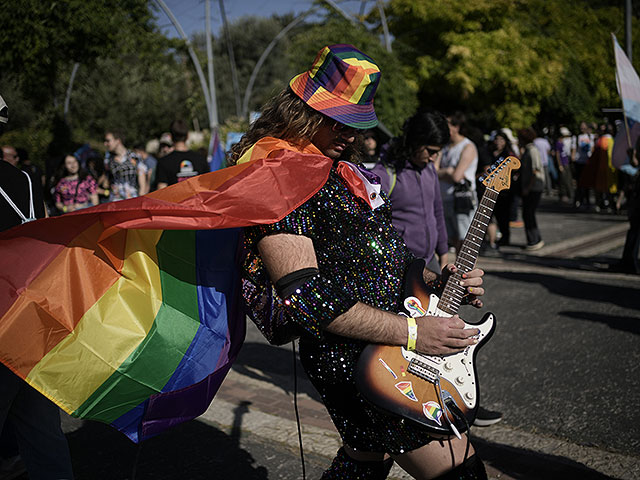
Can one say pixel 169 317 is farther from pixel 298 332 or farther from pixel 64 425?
pixel 64 425

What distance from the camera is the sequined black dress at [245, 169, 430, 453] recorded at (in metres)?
1.84

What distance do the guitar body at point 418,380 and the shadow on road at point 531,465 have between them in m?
1.40

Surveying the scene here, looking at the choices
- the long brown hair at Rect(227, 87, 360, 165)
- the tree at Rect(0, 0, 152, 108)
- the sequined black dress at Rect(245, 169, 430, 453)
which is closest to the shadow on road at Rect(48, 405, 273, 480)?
the sequined black dress at Rect(245, 169, 430, 453)

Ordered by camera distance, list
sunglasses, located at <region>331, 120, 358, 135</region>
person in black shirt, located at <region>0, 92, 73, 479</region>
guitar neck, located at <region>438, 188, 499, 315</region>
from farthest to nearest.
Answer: person in black shirt, located at <region>0, 92, 73, 479</region> → guitar neck, located at <region>438, 188, 499, 315</region> → sunglasses, located at <region>331, 120, 358, 135</region>

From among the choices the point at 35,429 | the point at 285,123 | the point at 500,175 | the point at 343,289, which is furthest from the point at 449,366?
the point at 35,429

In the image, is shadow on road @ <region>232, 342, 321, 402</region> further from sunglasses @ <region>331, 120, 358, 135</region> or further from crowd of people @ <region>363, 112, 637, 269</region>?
sunglasses @ <region>331, 120, 358, 135</region>

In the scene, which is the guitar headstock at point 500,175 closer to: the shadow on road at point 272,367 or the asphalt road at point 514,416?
the asphalt road at point 514,416

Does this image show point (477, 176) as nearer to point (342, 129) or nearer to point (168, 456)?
point (168, 456)

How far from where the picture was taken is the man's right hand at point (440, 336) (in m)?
1.92

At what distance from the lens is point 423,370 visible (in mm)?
1984

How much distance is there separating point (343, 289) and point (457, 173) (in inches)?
185

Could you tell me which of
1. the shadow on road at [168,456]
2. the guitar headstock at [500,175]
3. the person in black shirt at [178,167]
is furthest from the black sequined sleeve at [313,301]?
the person in black shirt at [178,167]

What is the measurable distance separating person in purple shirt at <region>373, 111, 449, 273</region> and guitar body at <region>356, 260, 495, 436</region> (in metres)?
2.23

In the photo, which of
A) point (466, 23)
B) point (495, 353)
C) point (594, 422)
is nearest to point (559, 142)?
point (466, 23)
